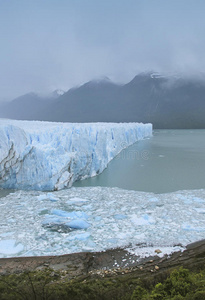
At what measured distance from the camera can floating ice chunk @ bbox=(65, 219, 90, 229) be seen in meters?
3.45

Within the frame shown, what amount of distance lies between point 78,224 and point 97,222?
1.05ft

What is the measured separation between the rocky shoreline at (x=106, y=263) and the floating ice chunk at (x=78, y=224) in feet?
2.22

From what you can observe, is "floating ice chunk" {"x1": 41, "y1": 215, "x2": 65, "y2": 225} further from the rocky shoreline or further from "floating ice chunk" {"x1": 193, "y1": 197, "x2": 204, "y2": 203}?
"floating ice chunk" {"x1": 193, "y1": 197, "x2": 204, "y2": 203}

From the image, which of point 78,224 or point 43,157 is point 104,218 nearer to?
point 78,224

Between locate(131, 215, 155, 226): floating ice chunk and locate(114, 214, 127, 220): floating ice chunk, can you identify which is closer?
locate(131, 215, 155, 226): floating ice chunk

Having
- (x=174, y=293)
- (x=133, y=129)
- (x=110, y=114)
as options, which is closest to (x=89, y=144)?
(x=174, y=293)

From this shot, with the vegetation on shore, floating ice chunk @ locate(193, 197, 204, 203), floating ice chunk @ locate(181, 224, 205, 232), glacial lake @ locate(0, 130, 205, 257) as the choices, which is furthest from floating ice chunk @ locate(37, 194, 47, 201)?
floating ice chunk @ locate(193, 197, 204, 203)

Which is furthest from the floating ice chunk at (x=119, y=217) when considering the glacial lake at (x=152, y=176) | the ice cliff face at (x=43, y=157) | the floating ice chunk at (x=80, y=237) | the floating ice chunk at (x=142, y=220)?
the ice cliff face at (x=43, y=157)

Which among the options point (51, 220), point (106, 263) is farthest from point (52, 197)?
point (106, 263)

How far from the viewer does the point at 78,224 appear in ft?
11.4

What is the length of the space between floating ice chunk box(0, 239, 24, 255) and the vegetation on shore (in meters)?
0.48

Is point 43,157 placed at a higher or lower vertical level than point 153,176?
higher

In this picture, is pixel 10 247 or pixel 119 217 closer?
pixel 10 247

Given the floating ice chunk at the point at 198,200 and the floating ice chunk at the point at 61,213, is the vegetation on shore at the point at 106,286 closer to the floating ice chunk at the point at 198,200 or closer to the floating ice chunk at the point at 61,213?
the floating ice chunk at the point at 61,213
